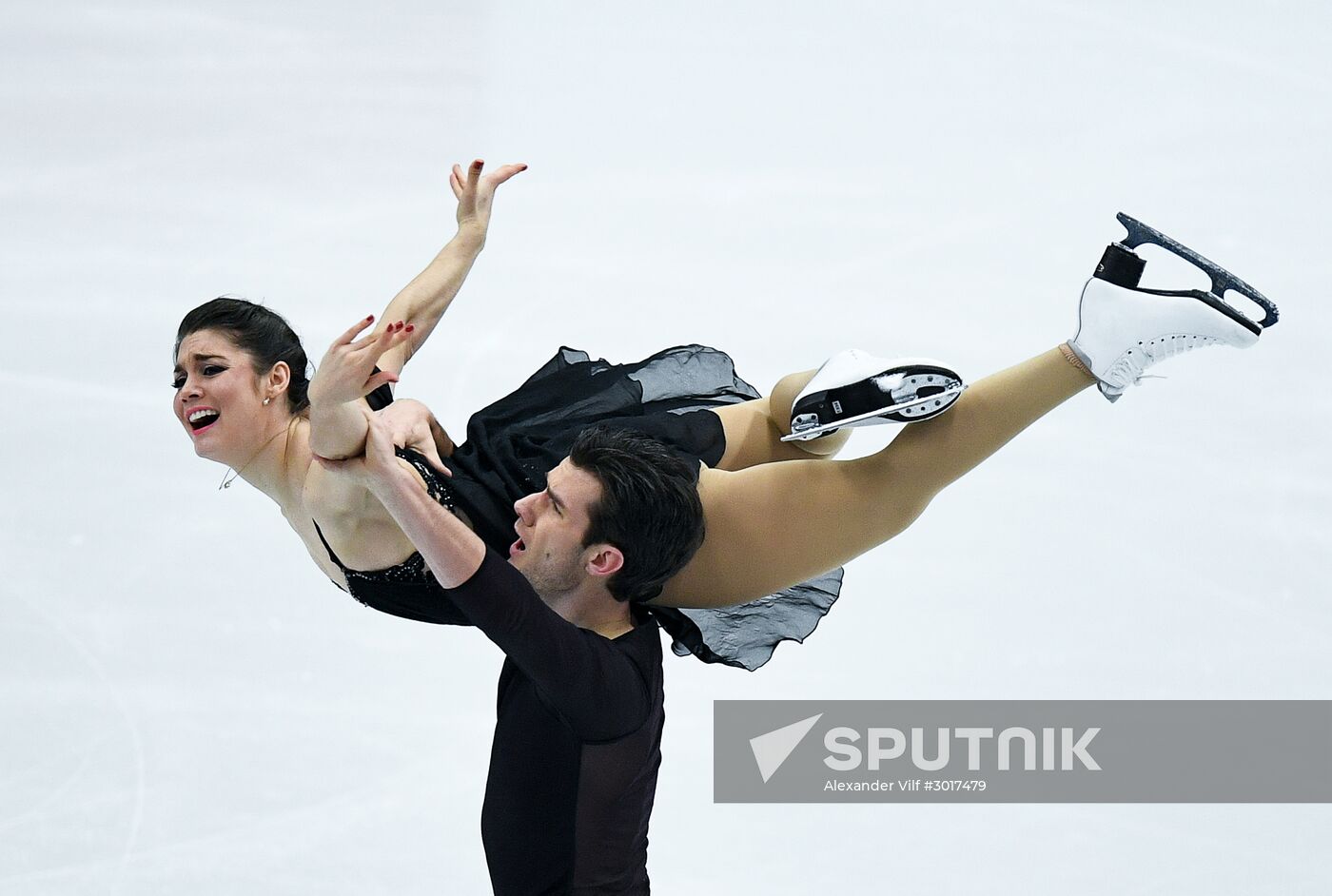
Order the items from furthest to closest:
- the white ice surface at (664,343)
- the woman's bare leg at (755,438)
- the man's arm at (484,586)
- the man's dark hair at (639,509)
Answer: the white ice surface at (664,343) < the woman's bare leg at (755,438) < the man's dark hair at (639,509) < the man's arm at (484,586)

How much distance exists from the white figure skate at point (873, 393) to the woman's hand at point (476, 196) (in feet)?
2.67

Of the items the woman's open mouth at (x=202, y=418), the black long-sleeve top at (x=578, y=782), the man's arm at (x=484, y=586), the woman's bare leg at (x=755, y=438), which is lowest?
the black long-sleeve top at (x=578, y=782)

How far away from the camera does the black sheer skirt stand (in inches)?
123

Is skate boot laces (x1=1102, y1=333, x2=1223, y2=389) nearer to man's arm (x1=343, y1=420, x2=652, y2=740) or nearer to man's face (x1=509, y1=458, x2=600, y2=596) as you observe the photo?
man's face (x1=509, y1=458, x2=600, y2=596)

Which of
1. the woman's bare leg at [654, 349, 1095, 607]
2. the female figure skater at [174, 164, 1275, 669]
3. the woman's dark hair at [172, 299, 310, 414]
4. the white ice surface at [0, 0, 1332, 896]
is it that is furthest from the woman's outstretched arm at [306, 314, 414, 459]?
the white ice surface at [0, 0, 1332, 896]

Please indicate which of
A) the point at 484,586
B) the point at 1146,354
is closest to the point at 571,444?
the point at 484,586

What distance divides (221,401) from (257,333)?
169mm

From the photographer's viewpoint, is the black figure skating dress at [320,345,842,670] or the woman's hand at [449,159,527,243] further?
the woman's hand at [449,159,527,243]

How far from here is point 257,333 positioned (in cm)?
303

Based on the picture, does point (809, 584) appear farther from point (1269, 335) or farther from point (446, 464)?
point (1269, 335)

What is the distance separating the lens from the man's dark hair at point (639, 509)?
9.26 feet

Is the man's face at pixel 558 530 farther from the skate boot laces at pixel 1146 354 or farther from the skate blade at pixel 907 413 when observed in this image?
the skate boot laces at pixel 1146 354

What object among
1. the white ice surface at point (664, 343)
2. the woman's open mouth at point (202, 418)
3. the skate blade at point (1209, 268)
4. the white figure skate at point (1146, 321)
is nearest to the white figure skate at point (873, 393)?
the white figure skate at point (1146, 321)

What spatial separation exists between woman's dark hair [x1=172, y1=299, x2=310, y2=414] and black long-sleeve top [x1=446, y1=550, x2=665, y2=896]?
0.69m
